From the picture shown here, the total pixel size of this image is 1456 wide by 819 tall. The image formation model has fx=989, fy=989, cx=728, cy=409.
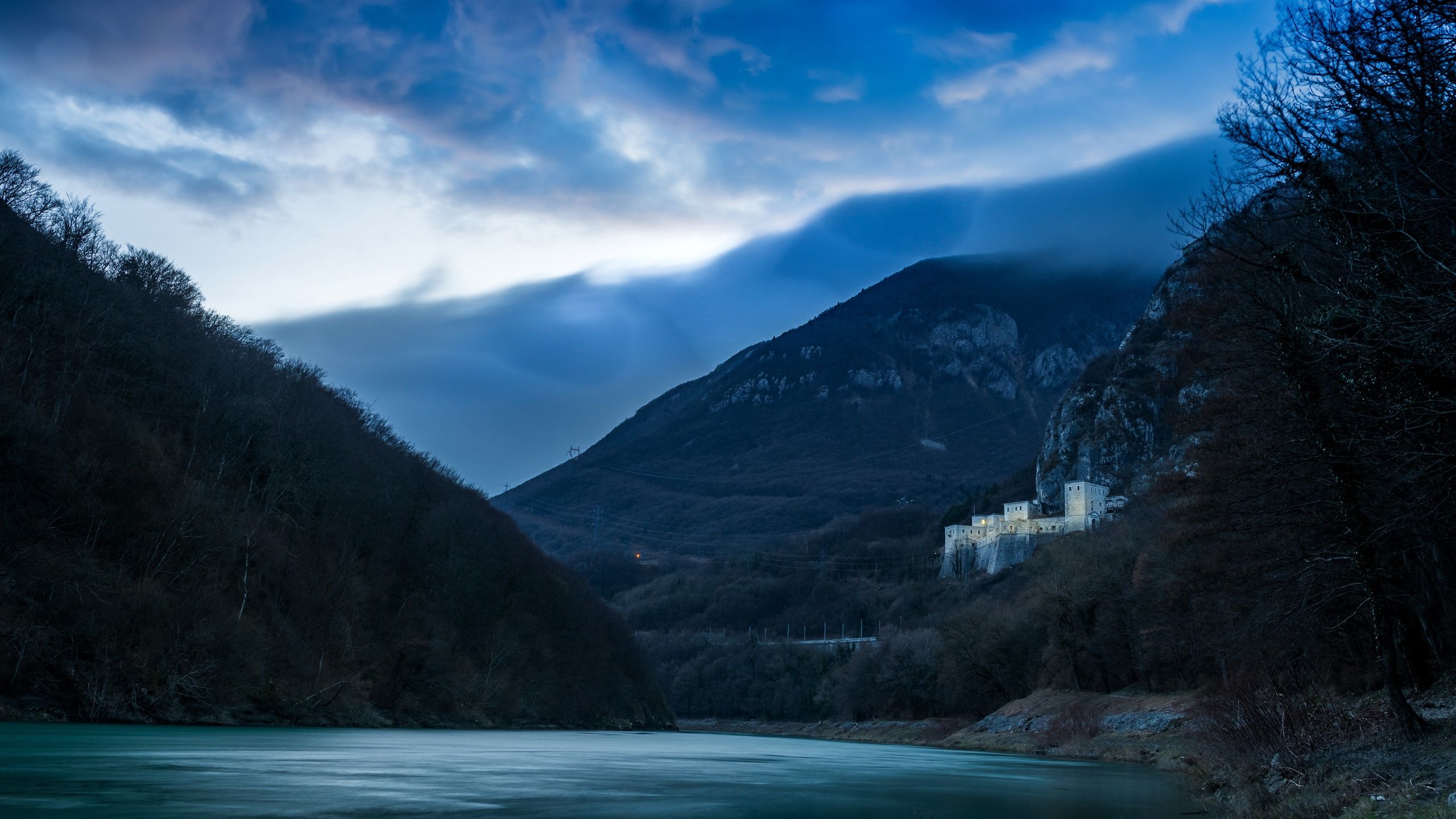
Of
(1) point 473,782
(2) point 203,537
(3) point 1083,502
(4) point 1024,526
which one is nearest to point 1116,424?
(3) point 1083,502

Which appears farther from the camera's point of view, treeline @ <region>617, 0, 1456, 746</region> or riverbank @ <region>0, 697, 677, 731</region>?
riverbank @ <region>0, 697, 677, 731</region>

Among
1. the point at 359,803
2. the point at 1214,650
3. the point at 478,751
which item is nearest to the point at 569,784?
the point at 359,803

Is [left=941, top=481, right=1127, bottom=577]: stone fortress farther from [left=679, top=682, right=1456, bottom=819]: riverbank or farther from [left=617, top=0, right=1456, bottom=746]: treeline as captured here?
[left=617, top=0, right=1456, bottom=746]: treeline

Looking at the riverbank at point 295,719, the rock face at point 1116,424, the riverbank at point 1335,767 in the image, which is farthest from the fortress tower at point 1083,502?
the riverbank at point 1335,767

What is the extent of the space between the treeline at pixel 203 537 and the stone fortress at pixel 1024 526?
103 meters

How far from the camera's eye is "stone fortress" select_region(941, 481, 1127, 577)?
17500 cm

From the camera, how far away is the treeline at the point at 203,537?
44.3 meters

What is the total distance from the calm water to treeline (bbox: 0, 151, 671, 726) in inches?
217

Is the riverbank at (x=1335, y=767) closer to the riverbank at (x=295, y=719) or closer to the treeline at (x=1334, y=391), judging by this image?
the treeline at (x=1334, y=391)

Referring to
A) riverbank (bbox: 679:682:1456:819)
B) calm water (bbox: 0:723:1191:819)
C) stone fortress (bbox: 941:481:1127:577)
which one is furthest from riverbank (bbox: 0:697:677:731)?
stone fortress (bbox: 941:481:1127:577)

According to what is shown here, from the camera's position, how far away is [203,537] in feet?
180

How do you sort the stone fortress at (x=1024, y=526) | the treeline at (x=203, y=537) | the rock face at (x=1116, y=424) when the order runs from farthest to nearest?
1. the stone fortress at (x=1024, y=526)
2. the rock face at (x=1116, y=424)
3. the treeline at (x=203, y=537)

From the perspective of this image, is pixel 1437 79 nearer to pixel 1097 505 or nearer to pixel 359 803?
pixel 359 803

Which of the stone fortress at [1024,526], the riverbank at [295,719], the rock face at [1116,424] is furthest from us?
the stone fortress at [1024,526]
